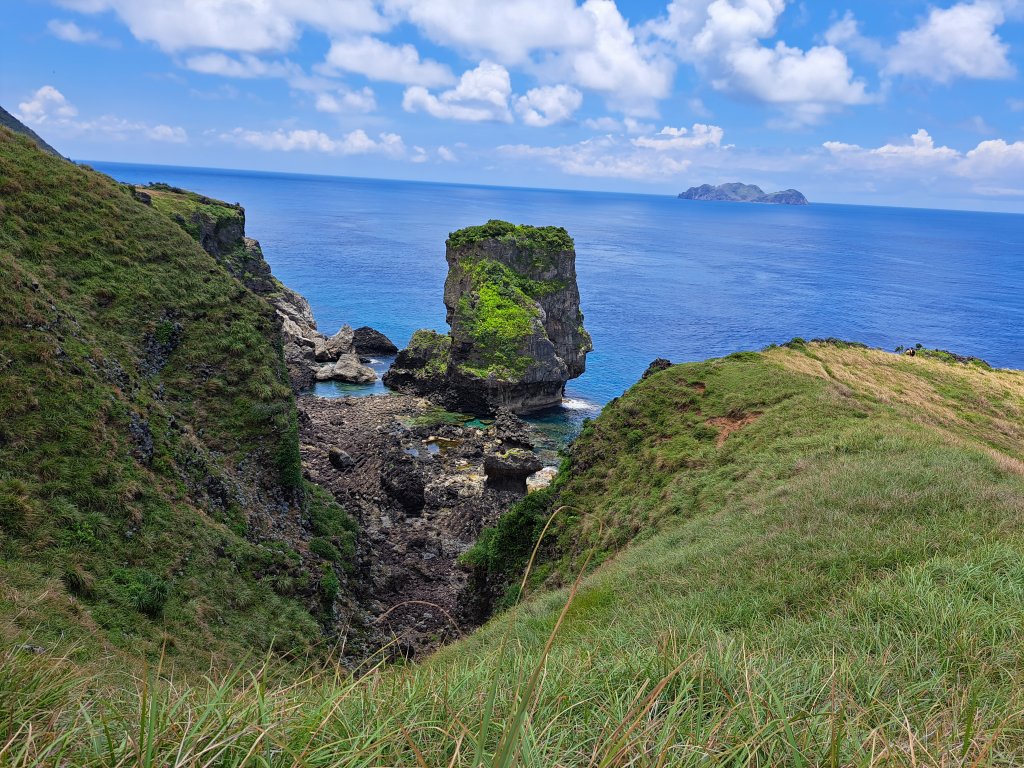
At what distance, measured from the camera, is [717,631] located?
636 centimetres

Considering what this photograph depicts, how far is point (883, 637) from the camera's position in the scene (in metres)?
6.14

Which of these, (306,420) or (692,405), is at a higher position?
(692,405)

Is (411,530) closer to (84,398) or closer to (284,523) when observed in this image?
(284,523)

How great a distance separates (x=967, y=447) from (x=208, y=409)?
93.3 feet

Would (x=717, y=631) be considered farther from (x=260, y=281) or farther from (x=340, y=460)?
(x=260, y=281)

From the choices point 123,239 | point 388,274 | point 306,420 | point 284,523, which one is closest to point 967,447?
point 284,523

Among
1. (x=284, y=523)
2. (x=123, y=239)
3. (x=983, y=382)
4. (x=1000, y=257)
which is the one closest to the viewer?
(x=284, y=523)

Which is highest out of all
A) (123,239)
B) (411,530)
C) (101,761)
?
(123,239)

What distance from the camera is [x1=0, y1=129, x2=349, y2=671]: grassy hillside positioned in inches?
586

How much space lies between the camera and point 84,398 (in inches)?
755

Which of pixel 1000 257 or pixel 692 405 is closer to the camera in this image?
pixel 692 405

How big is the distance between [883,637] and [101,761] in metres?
6.76

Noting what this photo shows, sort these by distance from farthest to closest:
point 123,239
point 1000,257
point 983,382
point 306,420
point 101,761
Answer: point 1000,257 → point 306,420 → point 983,382 → point 123,239 → point 101,761

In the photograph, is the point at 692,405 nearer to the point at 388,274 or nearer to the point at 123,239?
the point at 123,239
